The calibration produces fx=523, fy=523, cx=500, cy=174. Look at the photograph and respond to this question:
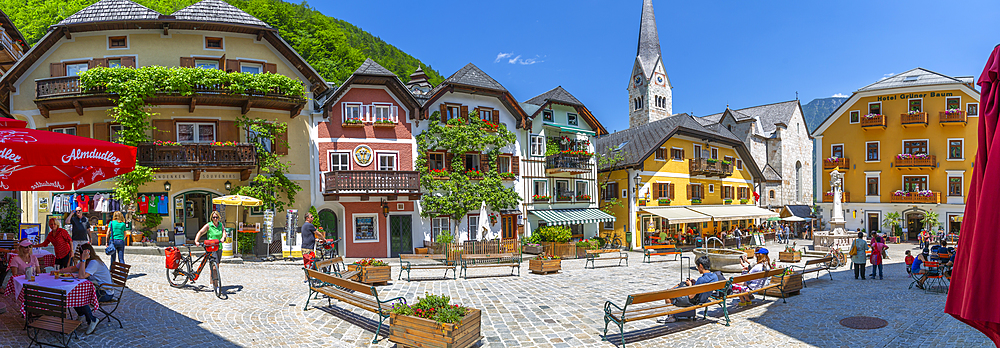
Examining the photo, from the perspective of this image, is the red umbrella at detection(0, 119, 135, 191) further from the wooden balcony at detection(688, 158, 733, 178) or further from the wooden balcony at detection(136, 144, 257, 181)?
the wooden balcony at detection(688, 158, 733, 178)

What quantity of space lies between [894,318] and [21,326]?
610 inches

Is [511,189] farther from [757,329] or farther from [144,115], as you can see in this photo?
[757,329]

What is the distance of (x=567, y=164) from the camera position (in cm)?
3002

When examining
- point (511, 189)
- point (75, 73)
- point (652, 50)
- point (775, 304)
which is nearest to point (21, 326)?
point (775, 304)

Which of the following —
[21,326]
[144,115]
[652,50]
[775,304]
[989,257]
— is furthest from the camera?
[652,50]

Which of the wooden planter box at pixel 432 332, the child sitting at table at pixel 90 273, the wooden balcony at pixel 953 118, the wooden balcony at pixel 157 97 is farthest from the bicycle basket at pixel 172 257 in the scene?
the wooden balcony at pixel 953 118

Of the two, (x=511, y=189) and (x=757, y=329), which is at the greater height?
(x=511, y=189)

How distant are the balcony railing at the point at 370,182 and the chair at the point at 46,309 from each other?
52.1 ft

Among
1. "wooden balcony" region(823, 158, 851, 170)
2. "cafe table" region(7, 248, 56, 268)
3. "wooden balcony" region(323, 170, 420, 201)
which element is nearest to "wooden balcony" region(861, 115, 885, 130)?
"wooden balcony" region(823, 158, 851, 170)

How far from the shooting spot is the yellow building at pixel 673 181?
107 ft

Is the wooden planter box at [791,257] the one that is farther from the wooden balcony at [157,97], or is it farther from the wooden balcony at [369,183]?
the wooden balcony at [157,97]

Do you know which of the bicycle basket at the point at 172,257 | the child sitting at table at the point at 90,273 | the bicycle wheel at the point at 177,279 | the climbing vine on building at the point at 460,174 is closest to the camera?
the child sitting at table at the point at 90,273

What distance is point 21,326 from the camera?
824 centimetres

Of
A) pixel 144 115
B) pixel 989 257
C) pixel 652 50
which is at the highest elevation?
pixel 652 50
